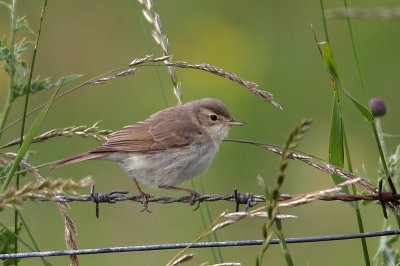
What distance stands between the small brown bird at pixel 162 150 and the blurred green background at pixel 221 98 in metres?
2.15

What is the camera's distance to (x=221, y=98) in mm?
8648

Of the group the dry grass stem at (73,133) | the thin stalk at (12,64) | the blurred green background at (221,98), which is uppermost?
the thin stalk at (12,64)

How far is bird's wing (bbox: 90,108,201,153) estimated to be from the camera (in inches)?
177

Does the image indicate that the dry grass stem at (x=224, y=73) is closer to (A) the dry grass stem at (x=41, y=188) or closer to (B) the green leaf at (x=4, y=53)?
(B) the green leaf at (x=4, y=53)

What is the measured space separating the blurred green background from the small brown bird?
2.15 metres

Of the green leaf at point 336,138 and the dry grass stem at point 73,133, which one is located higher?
the dry grass stem at point 73,133

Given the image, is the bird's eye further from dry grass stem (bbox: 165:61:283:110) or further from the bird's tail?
dry grass stem (bbox: 165:61:283:110)

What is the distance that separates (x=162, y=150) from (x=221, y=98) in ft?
13.4

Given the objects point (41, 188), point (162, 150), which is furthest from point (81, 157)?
point (41, 188)

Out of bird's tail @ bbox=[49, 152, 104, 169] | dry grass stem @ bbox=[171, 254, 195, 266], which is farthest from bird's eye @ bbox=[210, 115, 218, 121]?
dry grass stem @ bbox=[171, 254, 195, 266]

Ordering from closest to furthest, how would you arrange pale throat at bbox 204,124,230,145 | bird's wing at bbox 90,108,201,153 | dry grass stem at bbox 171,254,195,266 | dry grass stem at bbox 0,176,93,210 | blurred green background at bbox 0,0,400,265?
dry grass stem at bbox 0,176,93,210, dry grass stem at bbox 171,254,195,266, bird's wing at bbox 90,108,201,153, pale throat at bbox 204,124,230,145, blurred green background at bbox 0,0,400,265

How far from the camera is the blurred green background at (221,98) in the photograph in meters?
7.06

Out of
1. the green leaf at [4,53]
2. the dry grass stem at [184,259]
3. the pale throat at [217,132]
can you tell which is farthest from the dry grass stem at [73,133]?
the pale throat at [217,132]

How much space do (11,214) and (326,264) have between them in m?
3.04
